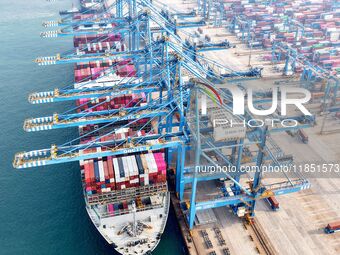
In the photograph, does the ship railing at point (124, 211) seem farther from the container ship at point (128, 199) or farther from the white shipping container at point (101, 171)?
the white shipping container at point (101, 171)

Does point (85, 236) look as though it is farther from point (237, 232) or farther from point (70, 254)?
point (237, 232)

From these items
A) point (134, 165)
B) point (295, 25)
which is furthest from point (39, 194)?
point (295, 25)

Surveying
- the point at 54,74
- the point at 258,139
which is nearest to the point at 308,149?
the point at 258,139

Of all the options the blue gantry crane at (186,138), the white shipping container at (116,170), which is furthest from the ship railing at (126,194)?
the blue gantry crane at (186,138)

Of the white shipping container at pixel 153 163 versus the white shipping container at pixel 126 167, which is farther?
the white shipping container at pixel 153 163

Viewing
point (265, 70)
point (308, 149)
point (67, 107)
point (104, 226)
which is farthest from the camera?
point (265, 70)

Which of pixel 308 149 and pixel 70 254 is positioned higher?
pixel 308 149
